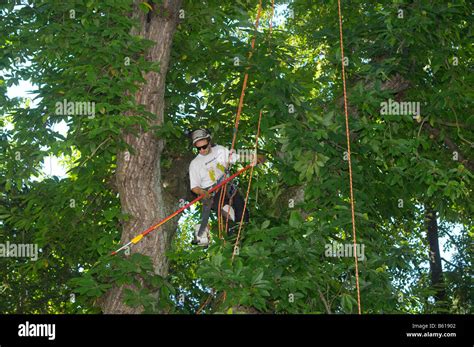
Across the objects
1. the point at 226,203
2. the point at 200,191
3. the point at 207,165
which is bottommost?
the point at 226,203

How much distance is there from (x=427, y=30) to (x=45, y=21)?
4434 mm

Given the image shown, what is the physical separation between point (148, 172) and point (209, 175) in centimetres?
73

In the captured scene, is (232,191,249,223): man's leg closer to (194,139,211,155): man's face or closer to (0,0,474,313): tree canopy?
(0,0,474,313): tree canopy

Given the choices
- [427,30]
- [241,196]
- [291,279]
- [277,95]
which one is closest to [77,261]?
[241,196]

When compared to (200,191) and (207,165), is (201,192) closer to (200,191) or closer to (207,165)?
(200,191)

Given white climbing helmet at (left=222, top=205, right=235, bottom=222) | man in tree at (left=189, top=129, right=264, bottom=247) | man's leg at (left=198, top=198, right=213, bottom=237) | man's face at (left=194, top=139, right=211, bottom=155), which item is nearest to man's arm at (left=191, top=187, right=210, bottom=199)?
man in tree at (left=189, top=129, right=264, bottom=247)

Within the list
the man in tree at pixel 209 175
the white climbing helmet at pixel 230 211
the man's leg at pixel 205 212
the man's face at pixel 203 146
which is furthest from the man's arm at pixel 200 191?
the man's face at pixel 203 146

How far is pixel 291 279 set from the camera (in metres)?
8.38

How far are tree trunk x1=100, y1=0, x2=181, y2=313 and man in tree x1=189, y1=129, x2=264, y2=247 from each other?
0.46 meters

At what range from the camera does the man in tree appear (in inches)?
411

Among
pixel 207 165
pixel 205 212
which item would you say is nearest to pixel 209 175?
pixel 207 165

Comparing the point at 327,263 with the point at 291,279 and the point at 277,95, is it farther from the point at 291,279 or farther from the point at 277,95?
the point at 277,95

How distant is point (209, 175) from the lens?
34.3 ft
